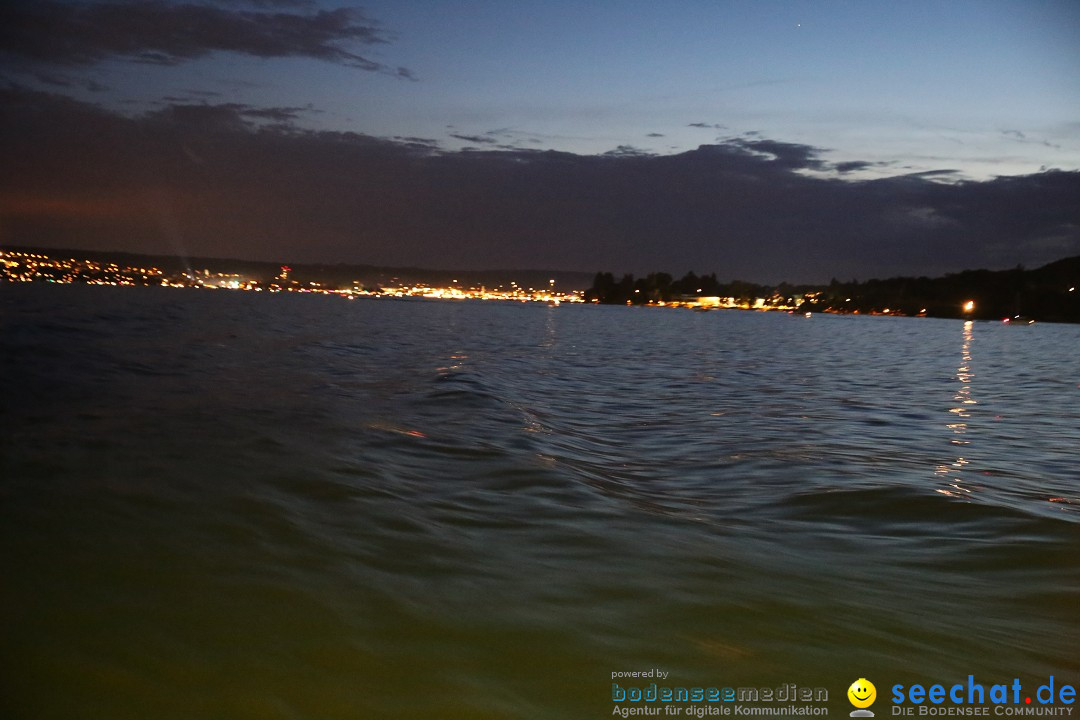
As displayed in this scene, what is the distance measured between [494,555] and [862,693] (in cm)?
240

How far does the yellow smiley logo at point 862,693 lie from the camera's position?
11.4 ft

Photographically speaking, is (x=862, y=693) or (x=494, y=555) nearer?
(x=862, y=693)

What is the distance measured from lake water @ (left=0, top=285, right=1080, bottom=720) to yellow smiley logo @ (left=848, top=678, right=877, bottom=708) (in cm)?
4

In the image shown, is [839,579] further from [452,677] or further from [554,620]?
[452,677]

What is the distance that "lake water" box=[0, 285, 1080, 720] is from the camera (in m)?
3.56

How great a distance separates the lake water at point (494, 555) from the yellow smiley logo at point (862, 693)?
0.04 meters

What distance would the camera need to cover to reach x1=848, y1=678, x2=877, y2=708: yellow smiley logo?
3.46 metres

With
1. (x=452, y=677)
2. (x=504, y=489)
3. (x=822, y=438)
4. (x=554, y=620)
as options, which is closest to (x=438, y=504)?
(x=504, y=489)

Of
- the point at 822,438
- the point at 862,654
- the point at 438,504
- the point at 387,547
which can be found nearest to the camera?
the point at 862,654

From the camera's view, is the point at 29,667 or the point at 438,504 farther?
the point at 438,504

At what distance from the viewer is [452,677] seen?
3510mm

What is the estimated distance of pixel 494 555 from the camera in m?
5.12

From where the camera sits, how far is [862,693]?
3531 mm

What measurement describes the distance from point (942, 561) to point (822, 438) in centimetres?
488
